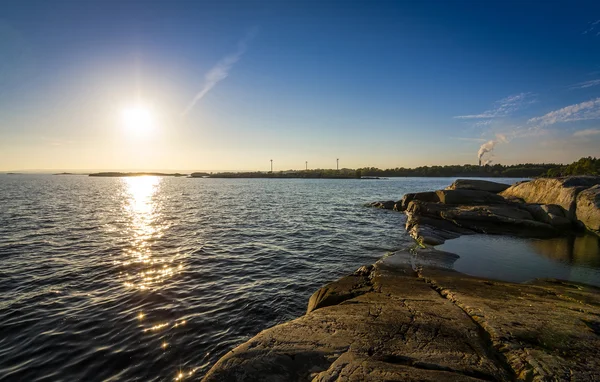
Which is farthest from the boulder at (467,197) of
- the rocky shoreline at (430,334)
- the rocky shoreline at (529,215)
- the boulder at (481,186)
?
the rocky shoreline at (430,334)

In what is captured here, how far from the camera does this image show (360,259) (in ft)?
50.1

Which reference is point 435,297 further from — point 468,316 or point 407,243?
point 407,243

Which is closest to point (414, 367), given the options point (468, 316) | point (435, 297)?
point (468, 316)

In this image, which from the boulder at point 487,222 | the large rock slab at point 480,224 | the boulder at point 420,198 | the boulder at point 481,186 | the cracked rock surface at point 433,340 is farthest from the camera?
the boulder at point 420,198

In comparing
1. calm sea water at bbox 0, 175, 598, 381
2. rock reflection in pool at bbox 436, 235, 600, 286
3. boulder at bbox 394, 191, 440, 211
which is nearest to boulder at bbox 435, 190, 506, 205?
boulder at bbox 394, 191, 440, 211

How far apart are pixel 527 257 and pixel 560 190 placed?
1309cm

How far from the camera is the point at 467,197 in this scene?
1121 inches

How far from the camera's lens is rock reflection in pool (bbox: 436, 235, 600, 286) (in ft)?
36.7

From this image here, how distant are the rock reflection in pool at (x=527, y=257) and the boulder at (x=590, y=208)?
3.38ft

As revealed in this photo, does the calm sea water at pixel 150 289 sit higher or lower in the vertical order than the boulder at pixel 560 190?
lower

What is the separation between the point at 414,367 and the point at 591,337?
13.4 ft

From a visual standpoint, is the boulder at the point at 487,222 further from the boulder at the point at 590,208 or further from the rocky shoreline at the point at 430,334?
the rocky shoreline at the point at 430,334

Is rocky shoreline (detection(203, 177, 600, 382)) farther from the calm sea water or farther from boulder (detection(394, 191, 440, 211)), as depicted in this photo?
boulder (detection(394, 191, 440, 211))

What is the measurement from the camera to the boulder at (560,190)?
20422 mm
